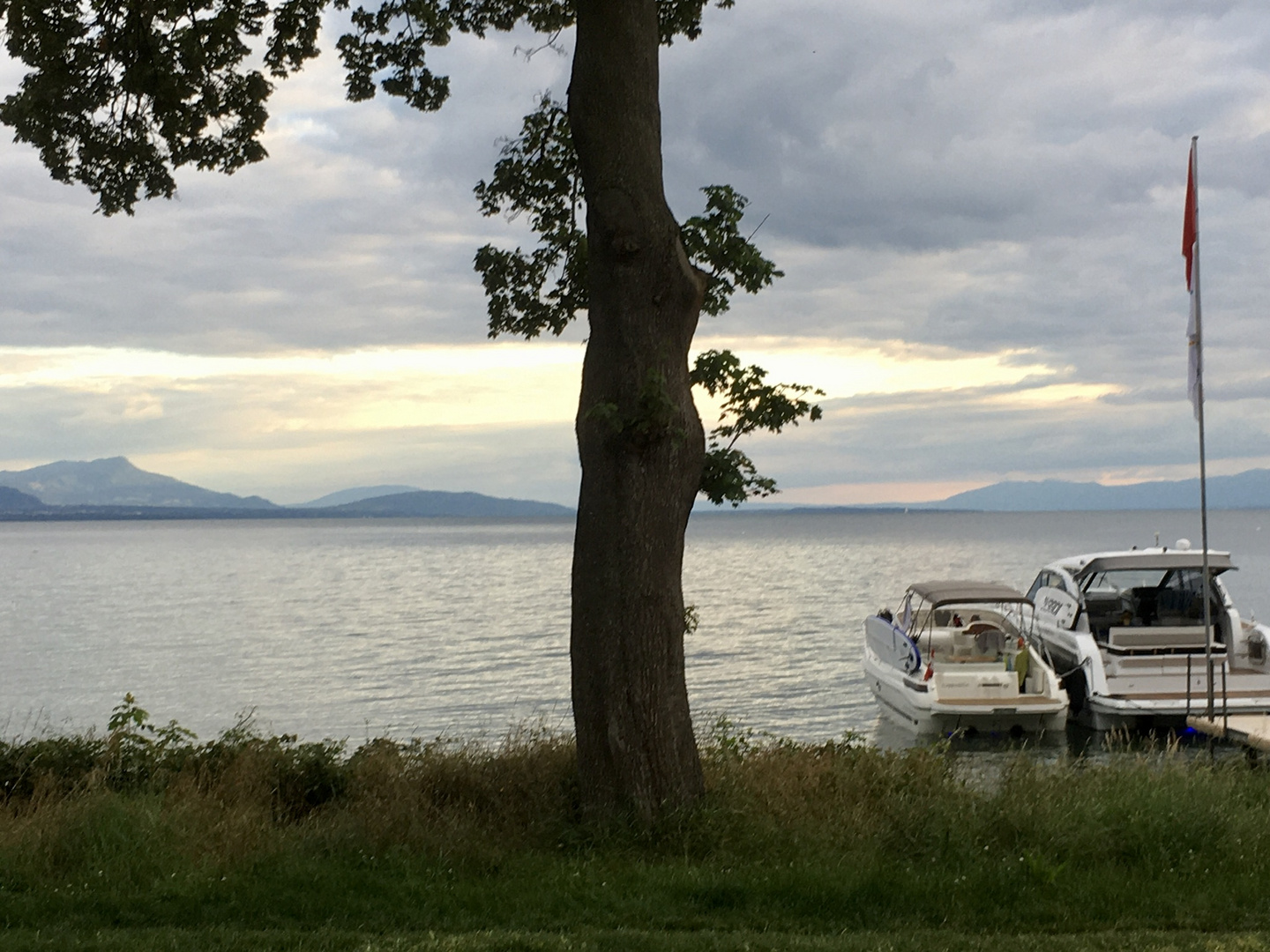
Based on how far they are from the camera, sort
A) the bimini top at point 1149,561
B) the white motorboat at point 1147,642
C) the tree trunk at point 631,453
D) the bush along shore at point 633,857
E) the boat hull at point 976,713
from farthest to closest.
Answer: the bimini top at point 1149,561
the boat hull at point 976,713
the white motorboat at point 1147,642
the tree trunk at point 631,453
the bush along shore at point 633,857

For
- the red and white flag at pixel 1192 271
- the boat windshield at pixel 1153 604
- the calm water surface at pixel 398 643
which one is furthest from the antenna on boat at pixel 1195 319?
the boat windshield at pixel 1153 604

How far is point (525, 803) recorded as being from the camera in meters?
8.62

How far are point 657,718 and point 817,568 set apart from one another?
7595cm

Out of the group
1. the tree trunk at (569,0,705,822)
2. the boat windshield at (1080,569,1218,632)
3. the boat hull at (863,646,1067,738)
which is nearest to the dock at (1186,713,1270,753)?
the boat hull at (863,646,1067,738)

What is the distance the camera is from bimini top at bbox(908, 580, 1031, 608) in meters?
22.2

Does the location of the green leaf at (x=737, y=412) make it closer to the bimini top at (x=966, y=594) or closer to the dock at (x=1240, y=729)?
the dock at (x=1240, y=729)

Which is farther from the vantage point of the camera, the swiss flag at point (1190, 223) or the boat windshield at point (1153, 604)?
the boat windshield at point (1153, 604)

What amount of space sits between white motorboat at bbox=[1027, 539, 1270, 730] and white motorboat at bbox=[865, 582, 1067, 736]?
688mm

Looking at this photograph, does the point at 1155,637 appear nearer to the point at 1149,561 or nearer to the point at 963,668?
the point at 1149,561

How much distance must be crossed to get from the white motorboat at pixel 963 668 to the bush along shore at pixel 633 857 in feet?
33.4

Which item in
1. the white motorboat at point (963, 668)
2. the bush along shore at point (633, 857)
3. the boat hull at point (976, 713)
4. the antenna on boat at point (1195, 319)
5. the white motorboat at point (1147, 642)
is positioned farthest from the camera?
the white motorboat at point (963, 668)

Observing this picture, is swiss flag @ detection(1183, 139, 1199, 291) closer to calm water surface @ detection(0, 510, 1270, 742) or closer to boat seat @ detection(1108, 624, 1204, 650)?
calm water surface @ detection(0, 510, 1270, 742)

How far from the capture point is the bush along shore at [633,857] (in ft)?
20.7

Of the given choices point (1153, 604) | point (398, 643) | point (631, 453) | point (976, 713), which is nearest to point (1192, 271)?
point (631, 453)
